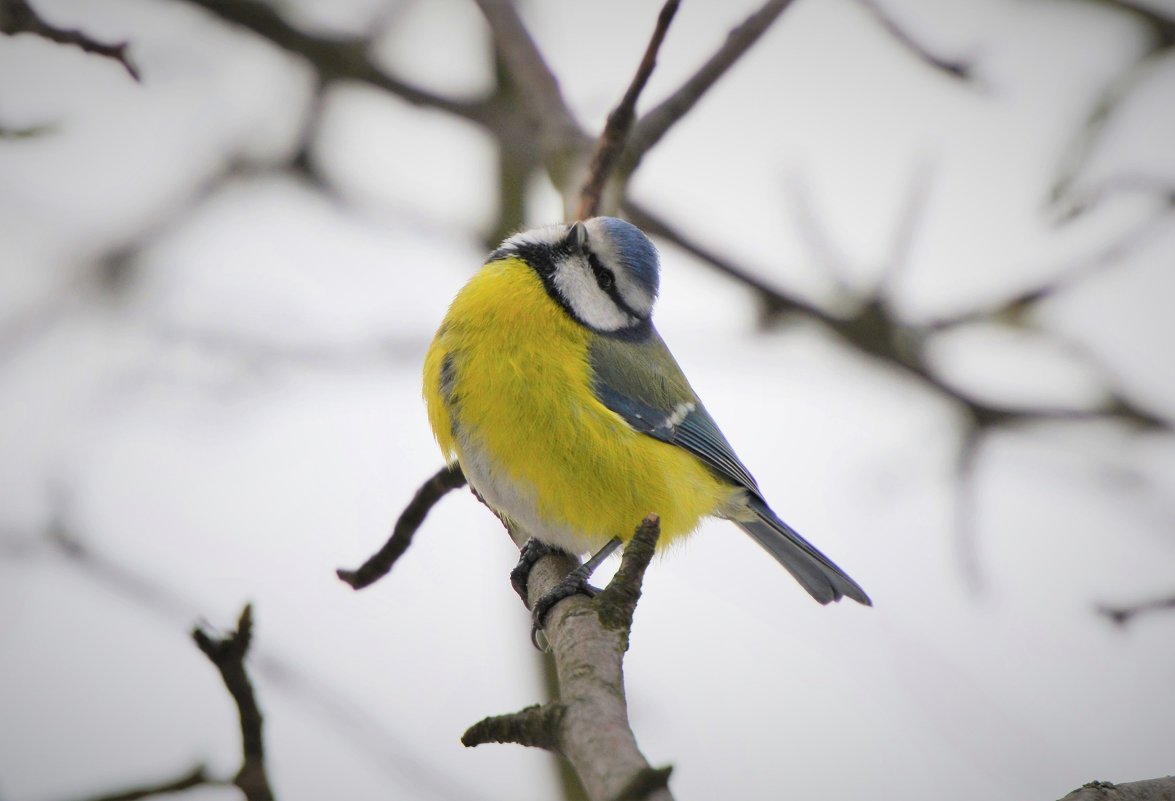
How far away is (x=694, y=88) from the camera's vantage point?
3.47m

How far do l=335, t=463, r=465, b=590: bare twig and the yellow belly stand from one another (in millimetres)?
171

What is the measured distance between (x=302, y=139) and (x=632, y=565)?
135 inches

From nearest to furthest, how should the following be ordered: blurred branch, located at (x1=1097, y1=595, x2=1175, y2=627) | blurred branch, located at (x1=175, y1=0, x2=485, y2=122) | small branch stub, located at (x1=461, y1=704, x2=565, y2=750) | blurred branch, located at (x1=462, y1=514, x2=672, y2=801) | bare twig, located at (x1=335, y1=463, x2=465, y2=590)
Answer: blurred branch, located at (x1=462, y1=514, x2=672, y2=801)
small branch stub, located at (x1=461, y1=704, x2=565, y2=750)
blurred branch, located at (x1=1097, y1=595, x2=1175, y2=627)
bare twig, located at (x1=335, y1=463, x2=465, y2=590)
blurred branch, located at (x1=175, y1=0, x2=485, y2=122)

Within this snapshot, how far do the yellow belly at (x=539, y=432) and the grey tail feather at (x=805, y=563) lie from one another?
1.80 feet

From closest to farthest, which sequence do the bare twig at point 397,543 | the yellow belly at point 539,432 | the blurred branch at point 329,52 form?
the bare twig at point 397,543 < the yellow belly at point 539,432 < the blurred branch at point 329,52

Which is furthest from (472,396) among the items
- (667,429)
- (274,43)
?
(274,43)

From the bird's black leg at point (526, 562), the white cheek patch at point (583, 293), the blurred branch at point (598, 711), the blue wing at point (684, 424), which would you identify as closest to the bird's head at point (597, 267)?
the white cheek patch at point (583, 293)

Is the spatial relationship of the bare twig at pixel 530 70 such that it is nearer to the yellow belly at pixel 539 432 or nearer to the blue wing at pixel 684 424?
the yellow belly at pixel 539 432

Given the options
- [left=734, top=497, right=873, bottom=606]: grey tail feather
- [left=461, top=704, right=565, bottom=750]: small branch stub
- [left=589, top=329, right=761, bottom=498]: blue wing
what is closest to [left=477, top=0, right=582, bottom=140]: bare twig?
[left=589, top=329, right=761, bottom=498]: blue wing

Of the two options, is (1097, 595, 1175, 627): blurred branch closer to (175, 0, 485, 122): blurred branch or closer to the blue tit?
the blue tit

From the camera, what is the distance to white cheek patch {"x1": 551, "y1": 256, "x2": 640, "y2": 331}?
3398 millimetres

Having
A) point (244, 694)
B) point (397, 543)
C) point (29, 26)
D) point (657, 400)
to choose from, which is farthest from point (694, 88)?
point (244, 694)

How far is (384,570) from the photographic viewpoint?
282 centimetres

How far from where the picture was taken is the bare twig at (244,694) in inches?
56.9
